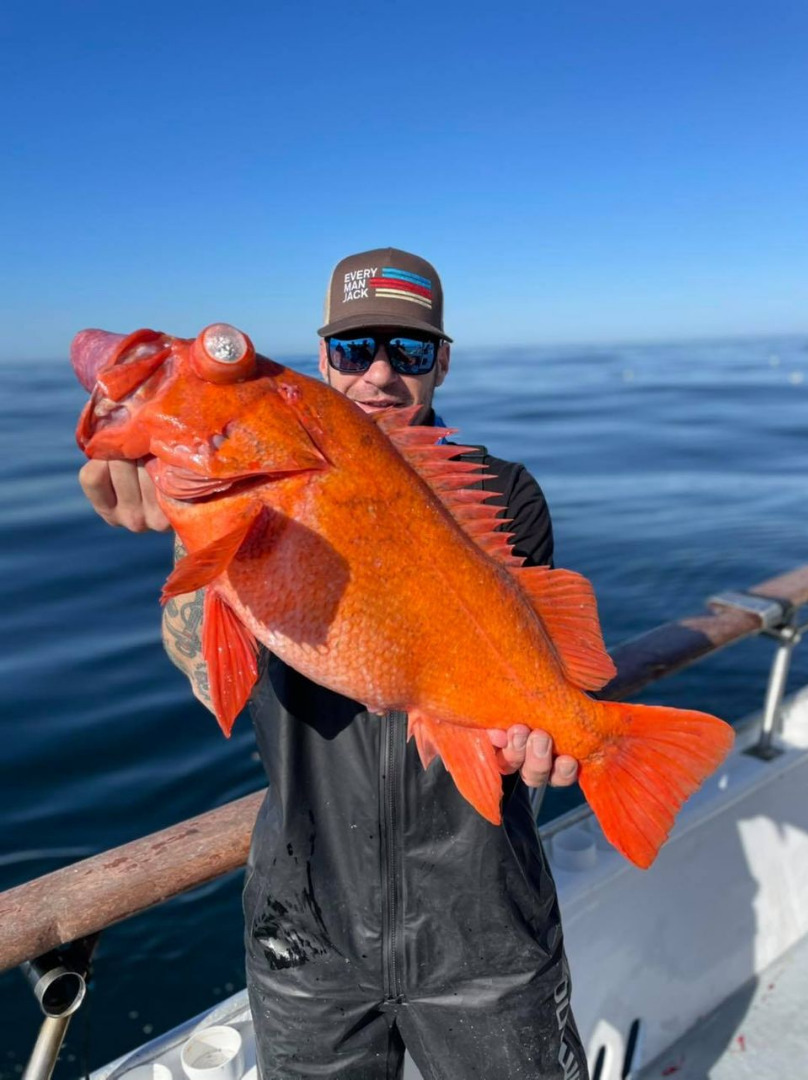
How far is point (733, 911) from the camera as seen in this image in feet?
12.6

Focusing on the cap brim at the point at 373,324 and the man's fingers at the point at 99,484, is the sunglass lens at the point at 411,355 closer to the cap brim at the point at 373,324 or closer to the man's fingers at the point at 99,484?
the cap brim at the point at 373,324

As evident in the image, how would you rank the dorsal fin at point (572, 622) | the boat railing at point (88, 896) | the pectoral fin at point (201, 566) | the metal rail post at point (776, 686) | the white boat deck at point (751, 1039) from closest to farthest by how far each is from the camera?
the pectoral fin at point (201, 566) < the boat railing at point (88, 896) < the dorsal fin at point (572, 622) < the white boat deck at point (751, 1039) < the metal rail post at point (776, 686)

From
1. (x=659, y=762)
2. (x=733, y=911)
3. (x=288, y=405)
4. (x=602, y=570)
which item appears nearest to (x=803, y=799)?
(x=733, y=911)

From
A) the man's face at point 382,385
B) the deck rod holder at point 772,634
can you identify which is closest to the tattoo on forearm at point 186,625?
the man's face at point 382,385

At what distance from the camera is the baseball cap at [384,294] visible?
8.70 ft

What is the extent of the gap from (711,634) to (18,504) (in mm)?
13809

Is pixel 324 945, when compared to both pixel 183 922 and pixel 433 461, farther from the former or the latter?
pixel 183 922

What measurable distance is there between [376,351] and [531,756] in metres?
1.44

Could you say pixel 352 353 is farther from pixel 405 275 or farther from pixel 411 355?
pixel 405 275

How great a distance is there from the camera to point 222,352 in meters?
1.63

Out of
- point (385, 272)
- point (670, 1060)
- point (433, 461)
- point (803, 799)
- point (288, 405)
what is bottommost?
point (670, 1060)

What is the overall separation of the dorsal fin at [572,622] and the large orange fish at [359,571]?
1cm

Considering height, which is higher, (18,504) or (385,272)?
(385,272)

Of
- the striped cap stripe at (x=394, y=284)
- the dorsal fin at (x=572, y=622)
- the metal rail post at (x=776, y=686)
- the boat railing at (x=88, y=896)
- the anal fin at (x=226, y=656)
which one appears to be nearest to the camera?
the anal fin at (x=226, y=656)
